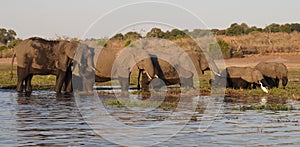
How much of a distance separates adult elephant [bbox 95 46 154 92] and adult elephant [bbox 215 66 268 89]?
10.0ft

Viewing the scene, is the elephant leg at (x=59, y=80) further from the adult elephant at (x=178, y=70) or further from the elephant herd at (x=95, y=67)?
the adult elephant at (x=178, y=70)

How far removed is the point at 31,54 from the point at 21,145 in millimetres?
13051

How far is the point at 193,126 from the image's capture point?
12.9 meters

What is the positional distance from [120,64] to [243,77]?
4501mm

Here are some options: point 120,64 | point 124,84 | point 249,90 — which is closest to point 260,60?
point 120,64

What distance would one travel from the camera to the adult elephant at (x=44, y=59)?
2269 centimetres

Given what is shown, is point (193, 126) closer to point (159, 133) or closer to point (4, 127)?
point (159, 133)

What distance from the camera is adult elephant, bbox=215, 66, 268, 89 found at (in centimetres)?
2342

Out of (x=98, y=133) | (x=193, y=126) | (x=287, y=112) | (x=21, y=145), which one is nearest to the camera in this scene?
(x=21, y=145)

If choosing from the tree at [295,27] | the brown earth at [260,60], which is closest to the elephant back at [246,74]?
the brown earth at [260,60]

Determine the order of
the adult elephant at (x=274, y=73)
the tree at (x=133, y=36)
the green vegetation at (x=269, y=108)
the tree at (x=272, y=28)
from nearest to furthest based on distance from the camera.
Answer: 1. the green vegetation at (x=269, y=108)
2. the adult elephant at (x=274, y=73)
3. the tree at (x=133, y=36)
4. the tree at (x=272, y=28)

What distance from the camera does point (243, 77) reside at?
23594 millimetres

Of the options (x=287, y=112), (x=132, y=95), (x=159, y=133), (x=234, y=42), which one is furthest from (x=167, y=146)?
(x=234, y=42)

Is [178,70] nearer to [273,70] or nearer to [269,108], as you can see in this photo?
[273,70]
